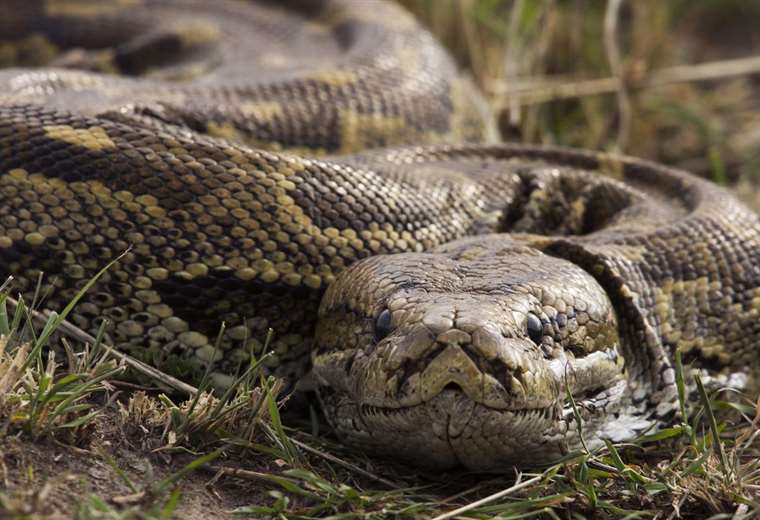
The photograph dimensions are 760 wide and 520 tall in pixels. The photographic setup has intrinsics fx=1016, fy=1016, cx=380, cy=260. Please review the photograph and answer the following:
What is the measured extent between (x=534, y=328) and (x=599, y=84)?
5.50m

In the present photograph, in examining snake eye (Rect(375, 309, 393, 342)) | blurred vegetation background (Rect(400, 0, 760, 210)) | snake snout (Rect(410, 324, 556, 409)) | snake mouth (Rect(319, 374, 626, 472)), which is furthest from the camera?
blurred vegetation background (Rect(400, 0, 760, 210))

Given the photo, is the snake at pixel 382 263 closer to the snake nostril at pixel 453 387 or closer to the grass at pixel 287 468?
the snake nostril at pixel 453 387

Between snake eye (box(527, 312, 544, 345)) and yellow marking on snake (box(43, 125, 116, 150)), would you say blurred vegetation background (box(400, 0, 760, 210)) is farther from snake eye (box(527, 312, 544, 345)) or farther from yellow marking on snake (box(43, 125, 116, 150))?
snake eye (box(527, 312, 544, 345))

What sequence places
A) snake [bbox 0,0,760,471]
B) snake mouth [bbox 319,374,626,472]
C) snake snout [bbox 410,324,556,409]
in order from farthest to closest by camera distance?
snake [bbox 0,0,760,471] → snake mouth [bbox 319,374,626,472] → snake snout [bbox 410,324,556,409]

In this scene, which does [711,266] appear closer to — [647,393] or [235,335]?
[647,393]

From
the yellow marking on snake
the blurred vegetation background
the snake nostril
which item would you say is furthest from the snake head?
the blurred vegetation background

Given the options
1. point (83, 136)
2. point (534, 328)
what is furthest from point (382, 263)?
point (83, 136)

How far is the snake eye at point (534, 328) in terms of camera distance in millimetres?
4230

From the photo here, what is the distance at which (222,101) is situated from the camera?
639 centimetres

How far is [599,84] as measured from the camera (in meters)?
9.23

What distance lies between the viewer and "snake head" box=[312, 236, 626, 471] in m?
3.85

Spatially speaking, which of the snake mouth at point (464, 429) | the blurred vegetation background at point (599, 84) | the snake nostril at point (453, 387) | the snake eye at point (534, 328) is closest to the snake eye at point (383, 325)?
the snake mouth at point (464, 429)

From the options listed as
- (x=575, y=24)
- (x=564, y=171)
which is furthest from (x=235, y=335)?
(x=575, y=24)

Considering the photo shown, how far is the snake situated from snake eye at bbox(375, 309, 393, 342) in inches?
0.5
